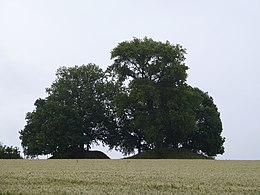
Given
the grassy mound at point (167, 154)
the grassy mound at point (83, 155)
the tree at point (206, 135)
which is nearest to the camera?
the grassy mound at point (167, 154)

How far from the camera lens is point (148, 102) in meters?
58.2

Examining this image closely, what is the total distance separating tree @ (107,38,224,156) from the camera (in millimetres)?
56938

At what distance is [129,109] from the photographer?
61.2 metres

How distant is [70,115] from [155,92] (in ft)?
44.3

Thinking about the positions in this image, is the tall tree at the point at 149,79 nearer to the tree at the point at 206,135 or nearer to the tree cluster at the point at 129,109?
the tree cluster at the point at 129,109

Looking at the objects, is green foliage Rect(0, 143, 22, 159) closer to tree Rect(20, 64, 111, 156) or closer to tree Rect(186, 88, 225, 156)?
tree Rect(20, 64, 111, 156)

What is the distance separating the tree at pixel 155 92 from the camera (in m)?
56.9

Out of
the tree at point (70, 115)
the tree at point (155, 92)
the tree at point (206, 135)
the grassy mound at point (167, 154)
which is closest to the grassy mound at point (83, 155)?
the tree at point (70, 115)

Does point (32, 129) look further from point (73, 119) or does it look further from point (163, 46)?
point (163, 46)

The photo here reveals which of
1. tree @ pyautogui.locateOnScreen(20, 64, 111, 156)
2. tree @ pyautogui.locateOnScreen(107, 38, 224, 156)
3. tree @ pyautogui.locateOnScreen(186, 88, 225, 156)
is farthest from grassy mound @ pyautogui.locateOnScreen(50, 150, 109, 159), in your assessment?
tree @ pyautogui.locateOnScreen(186, 88, 225, 156)

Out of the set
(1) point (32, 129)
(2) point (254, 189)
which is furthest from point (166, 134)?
(2) point (254, 189)

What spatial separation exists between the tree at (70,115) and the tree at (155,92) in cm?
576

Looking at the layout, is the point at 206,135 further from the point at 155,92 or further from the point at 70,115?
the point at 70,115

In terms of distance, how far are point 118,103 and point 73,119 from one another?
24.7ft
